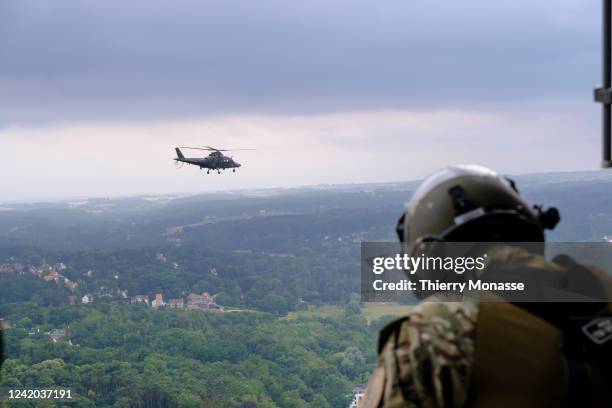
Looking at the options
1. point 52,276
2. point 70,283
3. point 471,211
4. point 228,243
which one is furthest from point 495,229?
point 228,243

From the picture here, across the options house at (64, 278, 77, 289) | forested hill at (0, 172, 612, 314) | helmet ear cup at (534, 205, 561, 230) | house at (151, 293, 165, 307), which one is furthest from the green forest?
helmet ear cup at (534, 205, 561, 230)

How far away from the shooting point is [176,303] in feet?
226

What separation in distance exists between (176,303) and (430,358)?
6936 cm

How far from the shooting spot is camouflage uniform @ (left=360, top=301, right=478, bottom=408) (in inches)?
50.9

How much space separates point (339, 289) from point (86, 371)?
24833 millimetres

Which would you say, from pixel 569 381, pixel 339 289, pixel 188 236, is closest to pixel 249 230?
pixel 188 236

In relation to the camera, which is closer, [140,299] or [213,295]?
[140,299]

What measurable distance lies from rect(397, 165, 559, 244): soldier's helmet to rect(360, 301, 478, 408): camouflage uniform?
12.2 inches

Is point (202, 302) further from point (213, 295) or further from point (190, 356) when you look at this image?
point (190, 356)

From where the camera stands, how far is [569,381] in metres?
1.29

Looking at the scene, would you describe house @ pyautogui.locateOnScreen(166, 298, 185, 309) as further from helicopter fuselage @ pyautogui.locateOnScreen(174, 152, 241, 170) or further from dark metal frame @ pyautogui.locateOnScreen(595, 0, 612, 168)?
dark metal frame @ pyautogui.locateOnScreen(595, 0, 612, 168)

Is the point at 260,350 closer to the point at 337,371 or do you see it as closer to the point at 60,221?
the point at 337,371

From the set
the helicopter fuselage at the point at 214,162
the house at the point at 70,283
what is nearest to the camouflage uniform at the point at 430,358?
the helicopter fuselage at the point at 214,162

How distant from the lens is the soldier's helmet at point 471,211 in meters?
1.65
